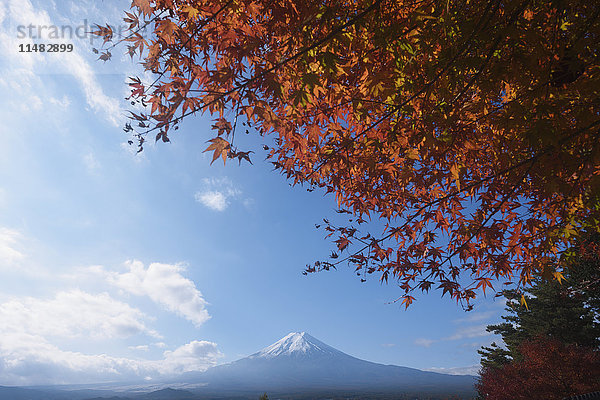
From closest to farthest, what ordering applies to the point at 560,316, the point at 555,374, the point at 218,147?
the point at 218,147 → the point at 555,374 → the point at 560,316

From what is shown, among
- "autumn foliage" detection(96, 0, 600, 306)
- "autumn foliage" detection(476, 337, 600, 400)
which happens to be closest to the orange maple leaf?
"autumn foliage" detection(96, 0, 600, 306)

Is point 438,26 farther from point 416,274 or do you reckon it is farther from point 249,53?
point 416,274

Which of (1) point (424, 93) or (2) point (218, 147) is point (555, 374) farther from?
(2) point (218, 147)

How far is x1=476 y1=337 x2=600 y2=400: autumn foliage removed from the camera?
14023 mm

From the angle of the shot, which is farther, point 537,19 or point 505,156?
point 505,156

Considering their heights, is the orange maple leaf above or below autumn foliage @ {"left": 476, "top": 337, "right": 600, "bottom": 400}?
above

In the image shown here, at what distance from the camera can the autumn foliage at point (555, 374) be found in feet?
46.0

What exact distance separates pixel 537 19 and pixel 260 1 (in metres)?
2.63

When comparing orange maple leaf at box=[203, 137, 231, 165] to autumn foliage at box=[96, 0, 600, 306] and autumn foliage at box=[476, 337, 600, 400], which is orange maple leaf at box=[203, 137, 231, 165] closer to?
autumn foliage at box=[96, 0, 600, 306]

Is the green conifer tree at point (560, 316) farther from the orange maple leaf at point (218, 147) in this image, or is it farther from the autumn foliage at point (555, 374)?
the orange maple leaf at point (218, 147)

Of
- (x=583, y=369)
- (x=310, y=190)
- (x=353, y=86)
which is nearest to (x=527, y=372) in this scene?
(x=583, y=369)

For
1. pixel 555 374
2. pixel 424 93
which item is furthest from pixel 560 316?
pixel 424 93

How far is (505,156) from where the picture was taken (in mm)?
3775

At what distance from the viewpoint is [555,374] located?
48.9 ft
